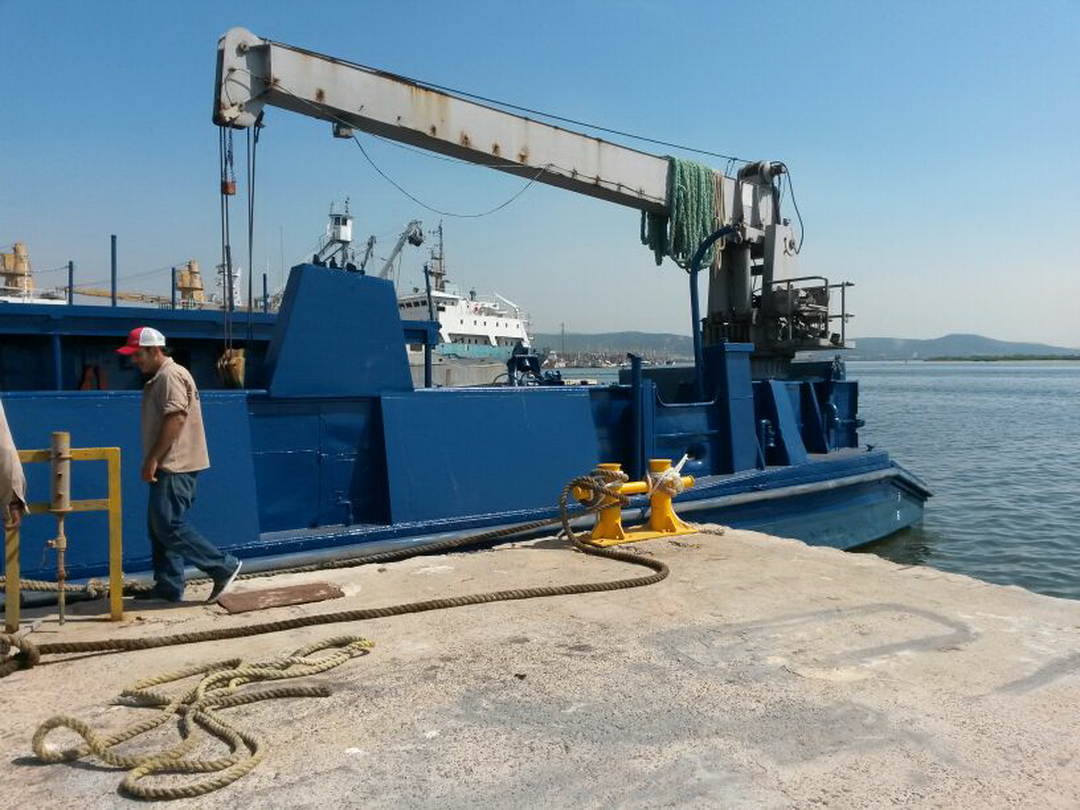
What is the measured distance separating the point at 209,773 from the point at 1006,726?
9.77ft

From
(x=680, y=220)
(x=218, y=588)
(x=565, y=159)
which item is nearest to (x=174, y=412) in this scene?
(x=218, y=588)

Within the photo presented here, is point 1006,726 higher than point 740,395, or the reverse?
point 740,395

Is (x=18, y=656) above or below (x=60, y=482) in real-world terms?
below

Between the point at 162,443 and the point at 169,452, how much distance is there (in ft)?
0.25

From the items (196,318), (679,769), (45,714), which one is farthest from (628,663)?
A: (196,318)

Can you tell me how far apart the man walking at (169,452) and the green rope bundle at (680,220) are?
6.53 metres

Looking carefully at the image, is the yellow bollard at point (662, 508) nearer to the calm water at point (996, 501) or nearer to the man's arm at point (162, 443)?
the man's arm at point (162, 443)

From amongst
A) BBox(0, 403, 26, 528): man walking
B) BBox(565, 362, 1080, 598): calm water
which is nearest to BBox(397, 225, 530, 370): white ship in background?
BBox(565, 362, 1080, 598): calm water

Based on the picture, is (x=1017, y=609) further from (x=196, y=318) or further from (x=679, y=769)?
(x=196, y=318)

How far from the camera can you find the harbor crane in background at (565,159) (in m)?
6.66

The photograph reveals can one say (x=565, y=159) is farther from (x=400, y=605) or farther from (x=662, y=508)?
(x=400, y=605)

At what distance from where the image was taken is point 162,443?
14.6ft

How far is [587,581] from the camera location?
5.42 meters

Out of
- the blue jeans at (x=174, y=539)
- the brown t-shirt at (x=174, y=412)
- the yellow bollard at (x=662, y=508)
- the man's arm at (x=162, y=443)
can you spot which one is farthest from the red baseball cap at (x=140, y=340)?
the yellow bollard at (x=662, y=508)
